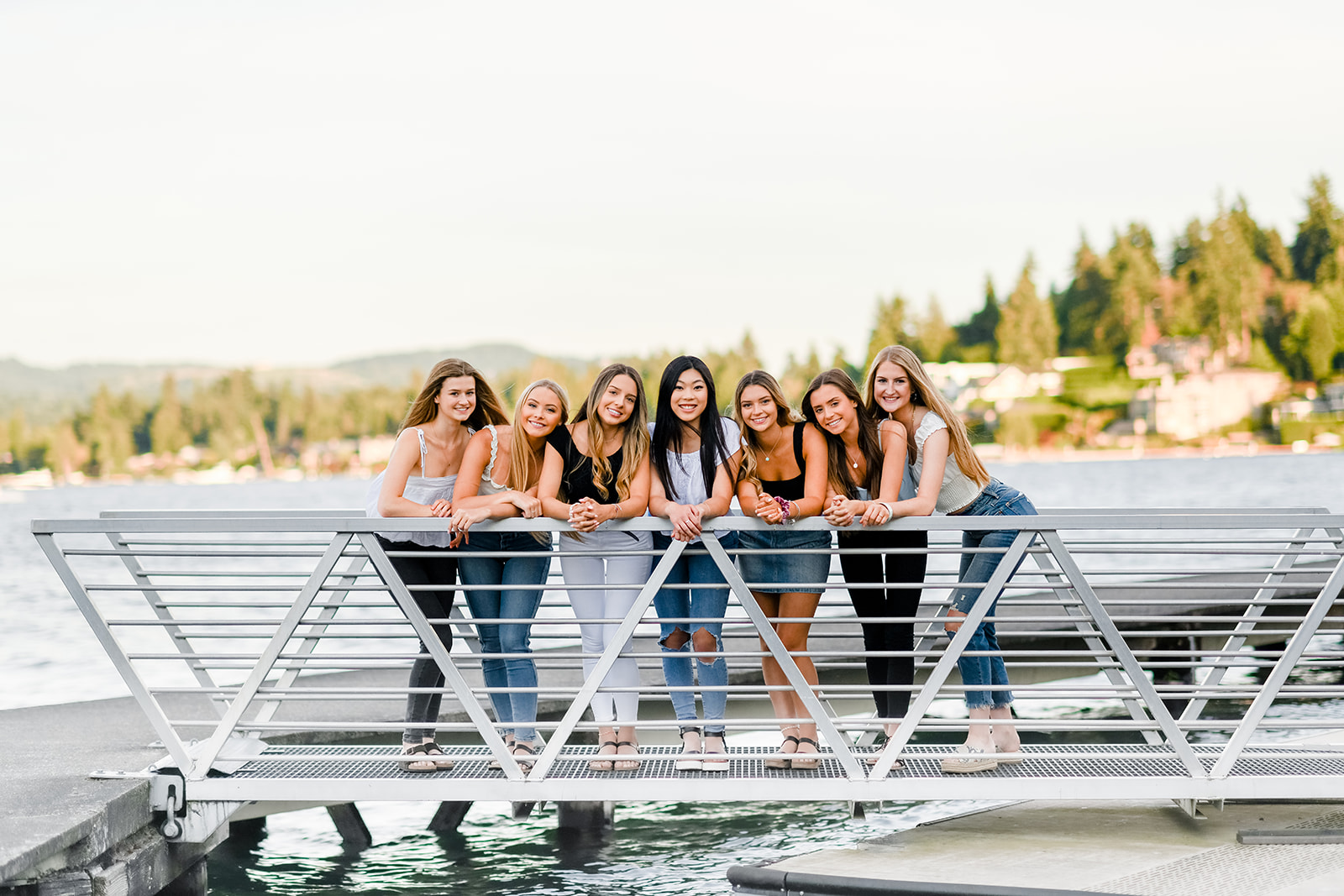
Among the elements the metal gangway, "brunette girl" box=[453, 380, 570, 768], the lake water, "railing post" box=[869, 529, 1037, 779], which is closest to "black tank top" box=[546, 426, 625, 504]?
"brunette girl" box=[453, 380, 570, 768]

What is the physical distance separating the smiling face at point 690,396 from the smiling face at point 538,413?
21.7 inches

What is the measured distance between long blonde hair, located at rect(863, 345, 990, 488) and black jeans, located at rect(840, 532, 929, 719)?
1.21 ft

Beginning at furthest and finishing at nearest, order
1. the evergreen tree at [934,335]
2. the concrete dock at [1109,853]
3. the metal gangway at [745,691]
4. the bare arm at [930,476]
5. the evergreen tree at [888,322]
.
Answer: the evergreen tree at [934,335] < the evergreen tree at [888,322] < the bare arm at [930,476] < the metal gangway at [745,691] < the concrete dock at [1109,853]

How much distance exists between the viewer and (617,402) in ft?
18.6

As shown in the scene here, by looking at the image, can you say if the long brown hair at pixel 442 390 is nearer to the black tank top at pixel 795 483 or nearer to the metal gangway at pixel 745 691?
the metal gangway at pixel 745 691

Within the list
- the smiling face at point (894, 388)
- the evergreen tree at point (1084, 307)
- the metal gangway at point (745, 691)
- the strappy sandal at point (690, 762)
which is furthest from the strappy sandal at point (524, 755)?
the evergreen tree at point (1084, 307)

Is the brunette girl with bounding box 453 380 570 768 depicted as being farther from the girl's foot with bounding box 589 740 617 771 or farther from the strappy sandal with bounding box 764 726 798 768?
the strappy sandal with bounding box 764 726 798 768

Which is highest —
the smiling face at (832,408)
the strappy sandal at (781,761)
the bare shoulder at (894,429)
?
the smiling face at (832,408)

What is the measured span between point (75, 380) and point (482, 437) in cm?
14092

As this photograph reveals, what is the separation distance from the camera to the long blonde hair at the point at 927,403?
5.61m

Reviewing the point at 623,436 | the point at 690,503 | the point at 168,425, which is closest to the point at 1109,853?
the point at 690,503

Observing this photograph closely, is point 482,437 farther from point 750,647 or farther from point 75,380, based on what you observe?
point 75,380

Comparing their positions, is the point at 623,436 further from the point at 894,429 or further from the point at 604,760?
the point at 604,760

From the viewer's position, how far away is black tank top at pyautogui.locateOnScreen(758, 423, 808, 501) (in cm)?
570
